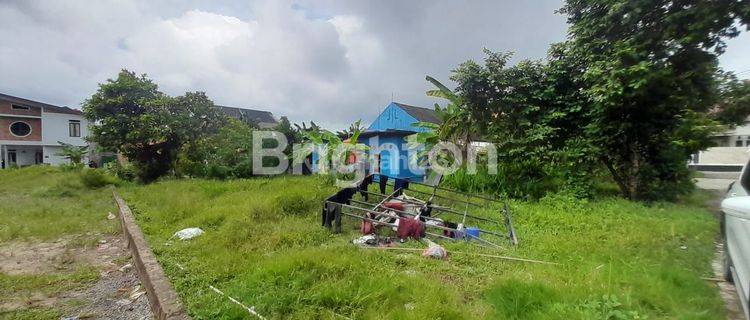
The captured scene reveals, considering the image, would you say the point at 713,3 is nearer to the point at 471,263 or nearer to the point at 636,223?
the point at 636,223

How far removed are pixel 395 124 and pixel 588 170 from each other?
492 inches

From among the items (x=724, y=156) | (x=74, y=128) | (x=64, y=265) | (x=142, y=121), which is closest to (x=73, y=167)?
(x=142, y=121)

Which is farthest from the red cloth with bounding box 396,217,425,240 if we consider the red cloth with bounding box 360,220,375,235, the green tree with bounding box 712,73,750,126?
the green tree with bounding box 712,73,750,126

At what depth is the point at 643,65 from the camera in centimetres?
645

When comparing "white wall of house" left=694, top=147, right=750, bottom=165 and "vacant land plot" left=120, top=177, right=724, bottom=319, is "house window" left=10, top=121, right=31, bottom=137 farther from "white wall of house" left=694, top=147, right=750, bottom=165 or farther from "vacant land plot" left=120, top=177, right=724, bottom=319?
"white wall of house" left=694, top=147, right=750, bottom=165

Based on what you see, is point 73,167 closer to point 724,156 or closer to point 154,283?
point 154,283

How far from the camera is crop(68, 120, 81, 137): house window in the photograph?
28.9 meters

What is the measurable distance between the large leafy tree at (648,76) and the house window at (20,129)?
3553 cm

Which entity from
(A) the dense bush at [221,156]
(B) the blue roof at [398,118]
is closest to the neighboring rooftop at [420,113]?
(B) the blue roof at [398,118]

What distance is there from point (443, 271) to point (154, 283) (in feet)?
8.99

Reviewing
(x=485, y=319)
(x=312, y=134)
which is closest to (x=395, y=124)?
(x=312, y=134)

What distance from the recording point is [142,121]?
40.2ft

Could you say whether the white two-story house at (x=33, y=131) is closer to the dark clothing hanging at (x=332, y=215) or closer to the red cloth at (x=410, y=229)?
the dark clothing hanging at (x=332, y=215)

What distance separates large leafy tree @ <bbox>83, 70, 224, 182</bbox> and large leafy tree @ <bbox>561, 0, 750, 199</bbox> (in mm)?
12355
